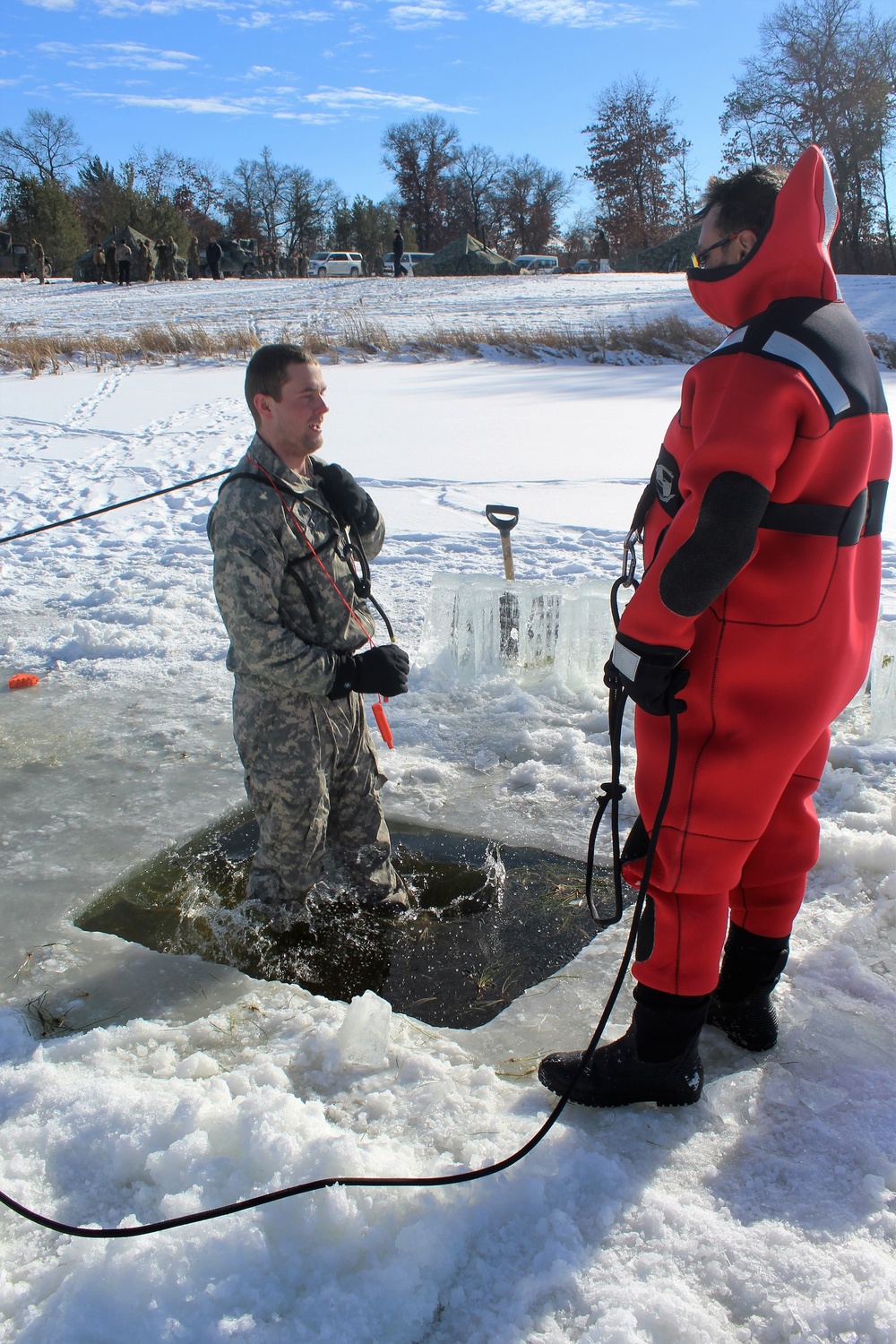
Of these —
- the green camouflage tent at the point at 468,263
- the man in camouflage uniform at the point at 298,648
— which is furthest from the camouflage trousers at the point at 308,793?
the green camouflage tent at the point at 468,263

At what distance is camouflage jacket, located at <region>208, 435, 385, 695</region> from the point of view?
2492mm

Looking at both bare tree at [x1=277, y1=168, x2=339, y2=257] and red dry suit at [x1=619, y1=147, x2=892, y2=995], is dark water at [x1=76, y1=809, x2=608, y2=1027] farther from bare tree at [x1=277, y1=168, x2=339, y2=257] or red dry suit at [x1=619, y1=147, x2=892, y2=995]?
bare tree at [x1=277, y1=168, x2=339, y2=257]

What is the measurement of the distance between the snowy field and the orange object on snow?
0.27 feet

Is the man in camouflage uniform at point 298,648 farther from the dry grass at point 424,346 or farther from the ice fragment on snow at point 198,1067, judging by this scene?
the dry grass at point 424,346

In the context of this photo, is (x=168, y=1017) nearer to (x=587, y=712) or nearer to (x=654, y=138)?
(x=587, y=712)

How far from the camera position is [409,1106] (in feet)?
6.59

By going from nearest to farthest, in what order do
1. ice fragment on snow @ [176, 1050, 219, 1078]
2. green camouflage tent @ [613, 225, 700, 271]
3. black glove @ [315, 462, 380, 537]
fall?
ice fragment on snow @ [176, 1050, 219, 1078] < black glove @ [315, 462, 380, 537] < green camouflage tent @ [613, 225, 700, 271]

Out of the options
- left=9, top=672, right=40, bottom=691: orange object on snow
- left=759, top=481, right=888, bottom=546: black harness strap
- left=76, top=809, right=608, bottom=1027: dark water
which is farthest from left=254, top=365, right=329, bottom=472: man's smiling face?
left=9, top=672, right=40, bottom=691: orange object on snow

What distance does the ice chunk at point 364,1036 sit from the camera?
214 centimetres

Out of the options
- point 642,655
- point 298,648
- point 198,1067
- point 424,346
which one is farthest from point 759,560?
point 424,346

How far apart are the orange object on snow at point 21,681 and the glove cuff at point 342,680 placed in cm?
253

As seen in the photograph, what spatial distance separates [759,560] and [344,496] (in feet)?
Answer: 4.65

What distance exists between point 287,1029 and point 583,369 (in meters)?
13.8

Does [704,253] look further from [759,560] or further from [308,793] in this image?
[308,793]
